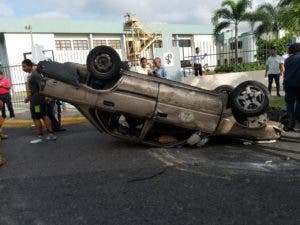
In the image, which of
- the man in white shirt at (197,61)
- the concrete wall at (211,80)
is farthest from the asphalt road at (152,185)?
the man in white shirt at (197,61)

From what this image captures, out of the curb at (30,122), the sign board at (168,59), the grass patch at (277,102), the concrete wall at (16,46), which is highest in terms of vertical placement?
the concrete wall at (16,46)

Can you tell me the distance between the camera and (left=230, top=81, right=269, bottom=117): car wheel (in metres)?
6.59

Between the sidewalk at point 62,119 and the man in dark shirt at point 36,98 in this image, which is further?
the sidewalk at point 62,119

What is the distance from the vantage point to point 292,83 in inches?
280

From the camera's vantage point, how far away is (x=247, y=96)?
21.7ft

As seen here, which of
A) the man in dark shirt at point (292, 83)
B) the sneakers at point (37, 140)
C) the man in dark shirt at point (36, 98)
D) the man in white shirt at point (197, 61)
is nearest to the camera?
the man in dark shirt at point (292, 83)

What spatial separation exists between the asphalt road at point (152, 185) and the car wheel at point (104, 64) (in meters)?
1.32

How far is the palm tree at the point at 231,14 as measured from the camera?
28.0 metres

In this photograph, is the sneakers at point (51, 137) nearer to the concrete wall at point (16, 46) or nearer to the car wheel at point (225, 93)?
the car wheel at point (225, 93)

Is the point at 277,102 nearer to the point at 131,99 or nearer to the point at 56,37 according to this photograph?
the point at 131,99

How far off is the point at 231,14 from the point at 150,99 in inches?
925

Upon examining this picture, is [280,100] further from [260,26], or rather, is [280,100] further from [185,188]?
[260,26]

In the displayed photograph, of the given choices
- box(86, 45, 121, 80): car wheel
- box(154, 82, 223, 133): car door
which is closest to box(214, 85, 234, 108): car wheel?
box(154, 82, 223, 133): car door

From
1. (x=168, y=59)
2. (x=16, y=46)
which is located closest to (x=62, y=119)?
(x=168, y=59)
